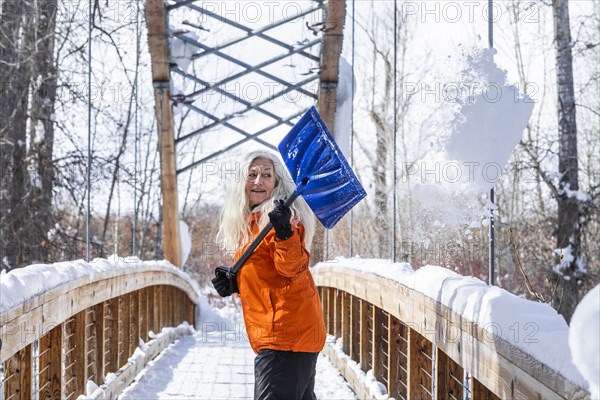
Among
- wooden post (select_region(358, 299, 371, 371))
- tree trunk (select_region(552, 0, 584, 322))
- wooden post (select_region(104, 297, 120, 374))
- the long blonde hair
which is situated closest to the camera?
the long blonde hair

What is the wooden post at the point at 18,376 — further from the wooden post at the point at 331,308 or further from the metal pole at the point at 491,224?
the wooden post at the point at 331,308

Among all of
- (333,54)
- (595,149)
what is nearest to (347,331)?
(333,54)

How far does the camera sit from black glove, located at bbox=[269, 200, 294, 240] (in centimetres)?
254

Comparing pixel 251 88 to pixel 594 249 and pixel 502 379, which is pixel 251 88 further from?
pixel 502 379

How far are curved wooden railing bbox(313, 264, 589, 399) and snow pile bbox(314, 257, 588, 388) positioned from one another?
0.02 m

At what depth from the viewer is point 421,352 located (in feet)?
10.9

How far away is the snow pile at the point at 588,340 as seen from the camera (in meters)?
1.31

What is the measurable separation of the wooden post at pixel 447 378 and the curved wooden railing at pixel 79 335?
1433mm

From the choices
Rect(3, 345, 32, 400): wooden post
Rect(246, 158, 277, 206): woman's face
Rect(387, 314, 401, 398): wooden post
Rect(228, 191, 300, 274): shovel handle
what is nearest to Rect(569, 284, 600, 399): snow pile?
Rect(228, 191, 300, 274): shovel handle

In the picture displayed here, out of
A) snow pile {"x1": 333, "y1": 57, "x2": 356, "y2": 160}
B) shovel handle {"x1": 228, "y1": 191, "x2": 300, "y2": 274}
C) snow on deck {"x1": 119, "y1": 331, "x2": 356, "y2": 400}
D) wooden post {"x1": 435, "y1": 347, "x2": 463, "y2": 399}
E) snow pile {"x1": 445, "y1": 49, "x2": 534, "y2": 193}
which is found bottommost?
snow on deck {"x1": 119, "y1": 331, "x2": 356, "y2": 400}

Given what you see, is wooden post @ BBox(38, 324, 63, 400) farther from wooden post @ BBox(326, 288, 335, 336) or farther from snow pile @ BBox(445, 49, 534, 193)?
wooden post @ BBox(326, 288, 335, 336)

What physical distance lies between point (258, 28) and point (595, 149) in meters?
5.21

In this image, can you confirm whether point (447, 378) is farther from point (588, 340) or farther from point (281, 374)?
point (588, 340)

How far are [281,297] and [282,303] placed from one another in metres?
0.02
